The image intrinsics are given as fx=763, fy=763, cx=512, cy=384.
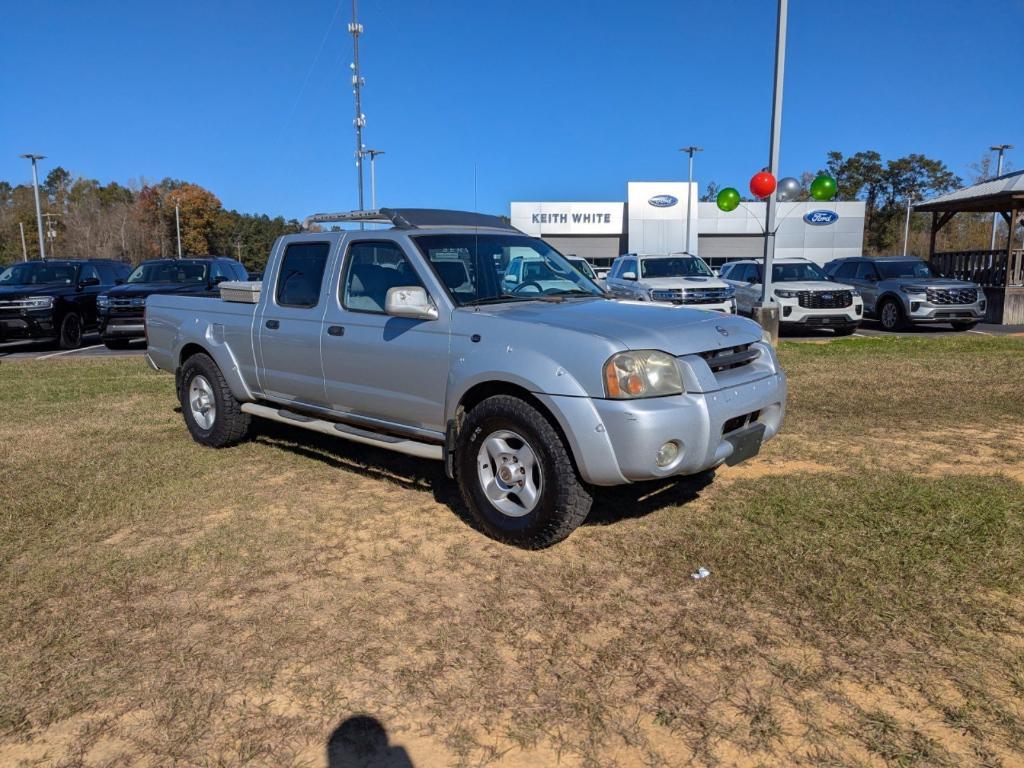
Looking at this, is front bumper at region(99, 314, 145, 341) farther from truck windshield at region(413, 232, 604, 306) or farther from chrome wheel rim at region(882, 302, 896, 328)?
chrome wheel rim at region(882, 302, 896, 328)

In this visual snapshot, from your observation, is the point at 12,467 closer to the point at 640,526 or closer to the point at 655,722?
the point at 640,526

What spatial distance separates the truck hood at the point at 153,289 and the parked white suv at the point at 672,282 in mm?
7450

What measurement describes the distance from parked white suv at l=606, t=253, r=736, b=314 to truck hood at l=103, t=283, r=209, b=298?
24.4ft

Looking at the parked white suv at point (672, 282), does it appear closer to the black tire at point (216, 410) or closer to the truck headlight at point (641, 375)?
the black tire at point (216, 410)

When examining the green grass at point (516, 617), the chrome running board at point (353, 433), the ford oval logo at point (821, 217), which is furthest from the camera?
the ford oval logo at point (821, 217)

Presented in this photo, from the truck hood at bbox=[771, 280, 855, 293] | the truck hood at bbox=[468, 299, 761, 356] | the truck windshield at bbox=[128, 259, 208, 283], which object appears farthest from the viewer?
the truck hood at bbox=[771, 280, 855, 293]

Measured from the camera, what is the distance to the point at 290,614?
360cm

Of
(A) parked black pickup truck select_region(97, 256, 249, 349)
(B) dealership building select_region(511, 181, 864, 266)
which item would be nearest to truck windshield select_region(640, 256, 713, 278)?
(A) parked black pickup truck select_region(97, 256, 249, 349)

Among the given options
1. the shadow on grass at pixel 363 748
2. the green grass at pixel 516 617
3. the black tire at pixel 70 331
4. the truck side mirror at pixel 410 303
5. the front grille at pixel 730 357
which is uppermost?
the truck side mirror at pixel 410 303

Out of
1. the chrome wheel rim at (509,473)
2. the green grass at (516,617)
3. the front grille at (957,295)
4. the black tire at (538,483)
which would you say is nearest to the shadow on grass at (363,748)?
the green grass at (516,617)

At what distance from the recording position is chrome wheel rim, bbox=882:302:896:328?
54.5 ft

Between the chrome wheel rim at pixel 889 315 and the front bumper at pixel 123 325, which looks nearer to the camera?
the front bumper at pixel 123 325

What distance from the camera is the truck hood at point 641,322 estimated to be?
4.11m

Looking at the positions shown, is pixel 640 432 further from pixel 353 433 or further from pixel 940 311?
pixel 940 311
